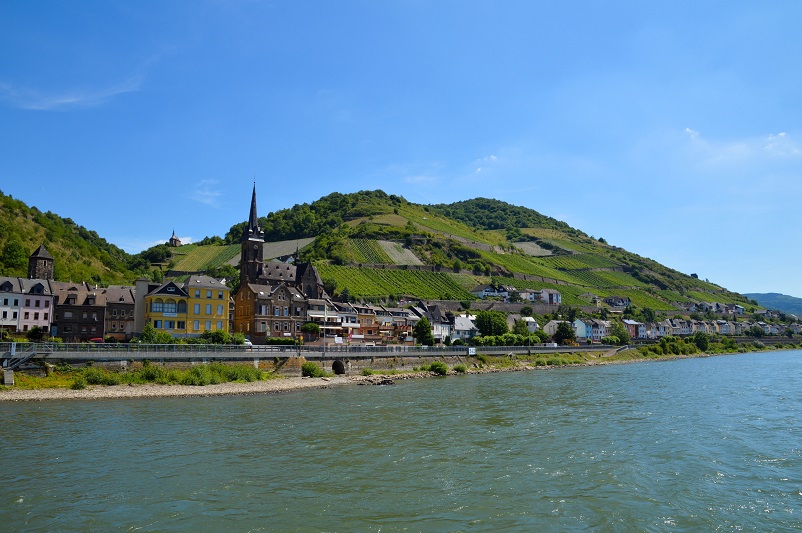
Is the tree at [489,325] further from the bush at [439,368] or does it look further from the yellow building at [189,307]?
the yellow building at [189,307]

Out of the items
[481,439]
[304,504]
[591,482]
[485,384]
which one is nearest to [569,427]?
[481,439]

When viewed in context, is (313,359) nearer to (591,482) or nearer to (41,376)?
(41,376)

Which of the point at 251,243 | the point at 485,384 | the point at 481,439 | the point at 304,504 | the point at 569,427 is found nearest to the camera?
the point at 304,504

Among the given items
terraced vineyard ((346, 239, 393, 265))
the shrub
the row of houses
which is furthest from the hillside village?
terraced vineyard ((346, 239, 393, 265))

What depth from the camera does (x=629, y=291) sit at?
17062cm

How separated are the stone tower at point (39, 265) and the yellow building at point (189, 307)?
17.9 meters

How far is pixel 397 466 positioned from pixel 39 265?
6554cm

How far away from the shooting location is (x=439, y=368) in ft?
206

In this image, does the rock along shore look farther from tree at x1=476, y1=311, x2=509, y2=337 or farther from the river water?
tree at x1=476, y1=311, x2=509, y2=337

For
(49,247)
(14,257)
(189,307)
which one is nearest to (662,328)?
(189,307)

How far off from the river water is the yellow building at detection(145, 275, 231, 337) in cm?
2493

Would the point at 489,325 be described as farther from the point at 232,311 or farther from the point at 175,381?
the point at 175,381

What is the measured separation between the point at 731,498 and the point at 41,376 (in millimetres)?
40073

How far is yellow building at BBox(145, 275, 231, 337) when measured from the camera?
6038 cm
